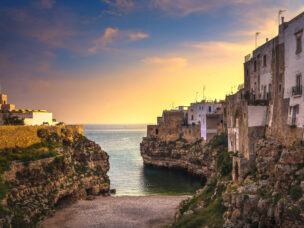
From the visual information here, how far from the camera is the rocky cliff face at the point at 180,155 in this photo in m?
58.0

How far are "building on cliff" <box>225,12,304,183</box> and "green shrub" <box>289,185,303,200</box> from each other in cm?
457

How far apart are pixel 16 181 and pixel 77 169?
11.9 m

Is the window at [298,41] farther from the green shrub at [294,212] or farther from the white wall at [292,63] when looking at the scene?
the green shrub at [294,212]

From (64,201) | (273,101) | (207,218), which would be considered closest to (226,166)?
(273,101)

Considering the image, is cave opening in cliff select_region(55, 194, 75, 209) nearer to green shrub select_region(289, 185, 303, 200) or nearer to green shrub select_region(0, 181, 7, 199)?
green shrub select_region(0, 181, 7, 199)

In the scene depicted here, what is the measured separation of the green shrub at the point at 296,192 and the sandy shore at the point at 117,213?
16769mm

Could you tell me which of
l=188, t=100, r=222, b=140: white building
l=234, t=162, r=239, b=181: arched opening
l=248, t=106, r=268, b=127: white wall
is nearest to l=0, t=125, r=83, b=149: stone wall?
l=234, t=162, r=239, b=181: arched opening

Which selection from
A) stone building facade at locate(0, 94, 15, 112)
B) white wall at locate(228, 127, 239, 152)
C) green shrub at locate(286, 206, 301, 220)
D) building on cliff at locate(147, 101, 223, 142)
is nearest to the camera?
green shrub at locate(286, 206, 301, 220)

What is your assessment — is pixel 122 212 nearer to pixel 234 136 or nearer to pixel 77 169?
pixel 77 169

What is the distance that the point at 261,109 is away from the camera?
27.0 meters

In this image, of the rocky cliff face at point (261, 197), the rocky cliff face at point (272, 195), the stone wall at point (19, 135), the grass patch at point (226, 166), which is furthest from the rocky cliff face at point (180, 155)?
the rocky cliff face at point (272, 195)

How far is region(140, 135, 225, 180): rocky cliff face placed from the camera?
190 ft

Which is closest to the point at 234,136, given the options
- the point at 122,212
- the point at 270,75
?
the point at 270,75

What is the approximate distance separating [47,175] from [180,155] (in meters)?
37.5
